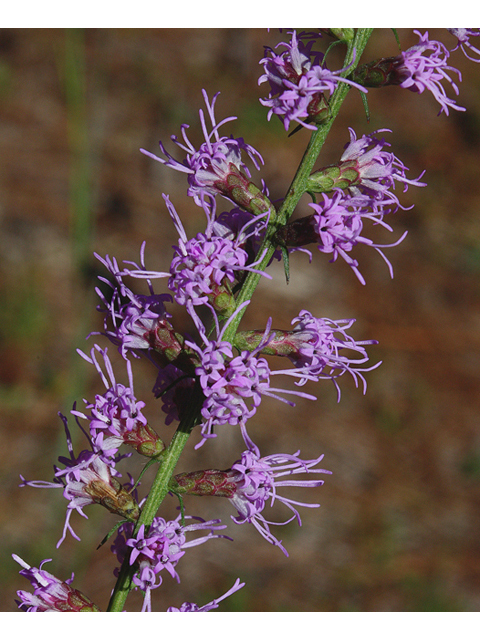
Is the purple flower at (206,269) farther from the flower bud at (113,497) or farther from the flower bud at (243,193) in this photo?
the flower bud at (113,497)

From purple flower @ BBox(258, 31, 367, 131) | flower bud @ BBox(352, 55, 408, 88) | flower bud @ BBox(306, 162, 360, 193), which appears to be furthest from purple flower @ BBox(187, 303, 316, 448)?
flower bud @ BBox(352, 55, 408, 88)

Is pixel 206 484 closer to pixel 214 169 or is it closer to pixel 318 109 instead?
pixel 214 169

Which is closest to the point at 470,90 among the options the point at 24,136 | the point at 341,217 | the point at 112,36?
the point at 112,36

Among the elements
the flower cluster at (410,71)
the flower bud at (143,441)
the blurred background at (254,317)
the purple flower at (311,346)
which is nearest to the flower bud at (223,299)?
the purple flower at (311,346)

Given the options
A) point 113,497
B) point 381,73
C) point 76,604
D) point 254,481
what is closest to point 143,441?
point 113,497

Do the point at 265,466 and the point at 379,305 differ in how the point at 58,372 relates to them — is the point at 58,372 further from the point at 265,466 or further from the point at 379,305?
the point at 265,466

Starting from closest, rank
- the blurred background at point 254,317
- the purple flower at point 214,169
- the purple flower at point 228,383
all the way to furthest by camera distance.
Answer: the purple flower at point 228,383 < the purple flower at point 214,169 < the blurred background at point 254,317
